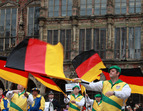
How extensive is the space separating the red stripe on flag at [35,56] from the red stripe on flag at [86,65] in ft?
14.8

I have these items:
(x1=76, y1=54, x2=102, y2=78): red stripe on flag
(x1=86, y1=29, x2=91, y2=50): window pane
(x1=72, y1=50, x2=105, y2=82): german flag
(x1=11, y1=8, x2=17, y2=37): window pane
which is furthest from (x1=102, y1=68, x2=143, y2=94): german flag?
(x1=11, y1=8, x2=17, y2=37): window pane

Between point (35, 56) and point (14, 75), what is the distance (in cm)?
211

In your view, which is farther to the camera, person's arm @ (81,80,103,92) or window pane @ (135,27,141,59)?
window pane @ (135,27,141,59)

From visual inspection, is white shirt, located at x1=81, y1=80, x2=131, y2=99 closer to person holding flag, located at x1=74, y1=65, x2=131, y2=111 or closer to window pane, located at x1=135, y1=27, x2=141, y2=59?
person holding flag, located at x1=74, y1=65, x2=131, y2=111

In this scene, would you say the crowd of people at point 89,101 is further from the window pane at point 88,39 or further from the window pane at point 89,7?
the window pane at point 89,7

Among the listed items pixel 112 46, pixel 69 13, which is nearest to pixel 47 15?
pixel 69 13

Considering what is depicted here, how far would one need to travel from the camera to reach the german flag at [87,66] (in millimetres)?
13641

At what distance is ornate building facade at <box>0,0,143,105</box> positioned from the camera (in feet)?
97.3

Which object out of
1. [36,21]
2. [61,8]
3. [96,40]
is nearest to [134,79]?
[96,40]

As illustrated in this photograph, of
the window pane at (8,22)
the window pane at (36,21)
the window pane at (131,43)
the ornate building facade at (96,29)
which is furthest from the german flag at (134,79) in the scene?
the window pane at (8,22)

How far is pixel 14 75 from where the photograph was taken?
35.7 ft

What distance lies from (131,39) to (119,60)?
2080 mm

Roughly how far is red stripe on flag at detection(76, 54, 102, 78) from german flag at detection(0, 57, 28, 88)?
3.23 metres

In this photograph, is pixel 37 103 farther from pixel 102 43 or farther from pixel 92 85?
pixel 102 43
